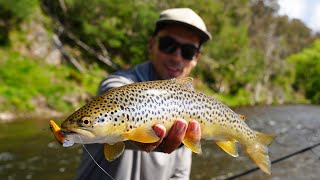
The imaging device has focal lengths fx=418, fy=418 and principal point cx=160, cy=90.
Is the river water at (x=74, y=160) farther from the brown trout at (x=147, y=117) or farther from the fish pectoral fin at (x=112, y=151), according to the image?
the fish pectoral fin at (x=112, y=151)

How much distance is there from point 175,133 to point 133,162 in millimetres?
845

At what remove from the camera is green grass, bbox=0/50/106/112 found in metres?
17.1

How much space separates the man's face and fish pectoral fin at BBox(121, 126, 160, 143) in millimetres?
1502

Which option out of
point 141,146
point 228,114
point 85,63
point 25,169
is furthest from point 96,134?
point 85,63

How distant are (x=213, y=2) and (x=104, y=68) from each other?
39.4ft

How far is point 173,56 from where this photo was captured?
12.4ft

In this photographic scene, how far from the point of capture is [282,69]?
44.7m

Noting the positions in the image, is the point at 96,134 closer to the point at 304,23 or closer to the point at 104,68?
the point at 104,68

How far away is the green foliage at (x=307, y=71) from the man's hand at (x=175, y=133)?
170 feet

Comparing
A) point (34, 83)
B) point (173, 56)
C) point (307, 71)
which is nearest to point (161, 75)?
point (173, 56)

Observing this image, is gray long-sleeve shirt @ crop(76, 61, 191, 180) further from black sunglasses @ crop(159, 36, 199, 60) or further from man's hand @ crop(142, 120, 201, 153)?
man's hand @ crop(142, 120, 201, 153)

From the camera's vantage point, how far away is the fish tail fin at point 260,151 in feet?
9.36

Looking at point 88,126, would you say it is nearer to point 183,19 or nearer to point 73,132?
point 73,132

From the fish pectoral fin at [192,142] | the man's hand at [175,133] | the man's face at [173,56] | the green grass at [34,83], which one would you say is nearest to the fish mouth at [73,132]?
the man's hand at [175,133]
